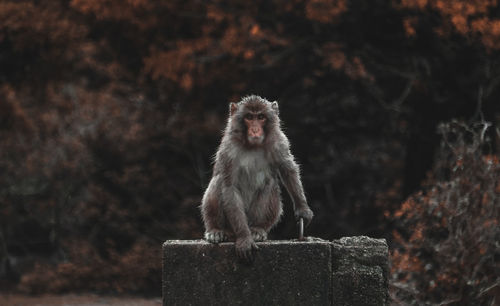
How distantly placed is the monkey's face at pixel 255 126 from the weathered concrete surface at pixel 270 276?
715mm

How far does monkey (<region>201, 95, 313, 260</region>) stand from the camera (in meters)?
5.41

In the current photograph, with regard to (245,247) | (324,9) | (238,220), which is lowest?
(245,247)

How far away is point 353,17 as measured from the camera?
12062mm

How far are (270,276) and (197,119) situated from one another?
8.11 metres

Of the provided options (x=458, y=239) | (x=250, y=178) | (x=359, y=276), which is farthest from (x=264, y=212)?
(x=458, y=239)

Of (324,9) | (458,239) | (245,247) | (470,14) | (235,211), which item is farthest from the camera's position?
(324,9)

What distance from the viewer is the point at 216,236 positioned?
546 centimetres

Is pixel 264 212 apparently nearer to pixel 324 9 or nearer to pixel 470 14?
pixel 470 14

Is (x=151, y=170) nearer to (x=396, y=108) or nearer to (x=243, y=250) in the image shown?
(x=396, y=108)

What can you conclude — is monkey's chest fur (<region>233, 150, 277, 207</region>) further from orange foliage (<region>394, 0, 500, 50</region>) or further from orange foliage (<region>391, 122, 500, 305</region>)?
orange foliage (<region>394, 0, 500, 50</region>)

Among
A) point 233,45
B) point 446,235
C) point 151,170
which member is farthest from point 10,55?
point 446,235

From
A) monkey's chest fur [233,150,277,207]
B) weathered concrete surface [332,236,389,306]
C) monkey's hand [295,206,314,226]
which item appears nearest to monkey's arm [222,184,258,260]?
monkey's chest fur [233,150,277,207]

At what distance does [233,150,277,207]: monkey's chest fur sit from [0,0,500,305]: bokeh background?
586cm

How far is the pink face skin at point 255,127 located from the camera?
530 centimetres
